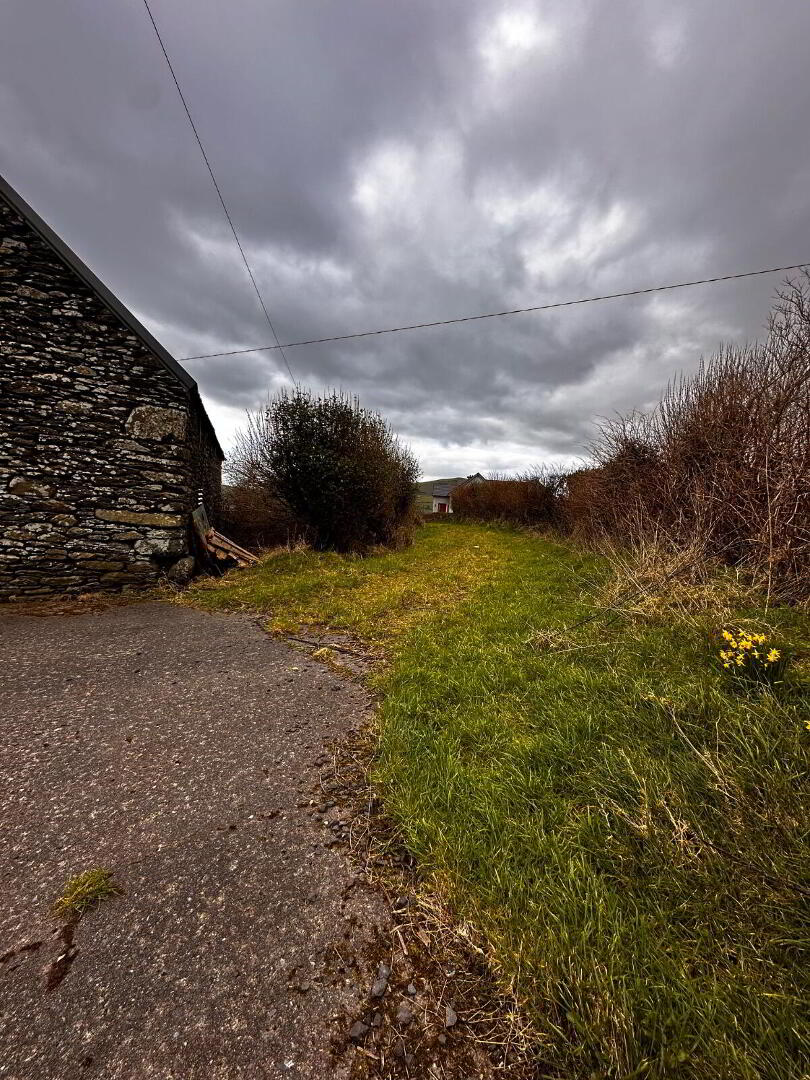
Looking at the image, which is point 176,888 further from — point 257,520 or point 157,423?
point 257,520

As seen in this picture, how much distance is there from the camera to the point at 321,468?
30.9 feet

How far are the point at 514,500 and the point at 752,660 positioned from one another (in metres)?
18.8

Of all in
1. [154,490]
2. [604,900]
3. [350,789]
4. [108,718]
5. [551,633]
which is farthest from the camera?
[154,490]

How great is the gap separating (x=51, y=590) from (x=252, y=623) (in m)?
3.56

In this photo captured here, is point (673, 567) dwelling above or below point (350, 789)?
above

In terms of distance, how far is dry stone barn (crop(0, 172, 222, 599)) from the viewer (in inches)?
225

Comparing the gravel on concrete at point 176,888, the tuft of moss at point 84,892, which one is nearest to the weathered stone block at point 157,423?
the gravel on concrete at point 176,888

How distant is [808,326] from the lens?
210 inches

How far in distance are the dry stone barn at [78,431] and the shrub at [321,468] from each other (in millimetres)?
3003

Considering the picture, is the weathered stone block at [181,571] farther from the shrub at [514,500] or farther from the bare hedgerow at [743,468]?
the shrub at [514,500]

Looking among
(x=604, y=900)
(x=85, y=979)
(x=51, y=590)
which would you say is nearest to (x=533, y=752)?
(x=604, y=900)

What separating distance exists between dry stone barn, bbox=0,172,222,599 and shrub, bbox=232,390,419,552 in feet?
9.85

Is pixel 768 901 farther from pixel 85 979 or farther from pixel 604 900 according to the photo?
pixel 85 979

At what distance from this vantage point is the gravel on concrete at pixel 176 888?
47.6 inches
